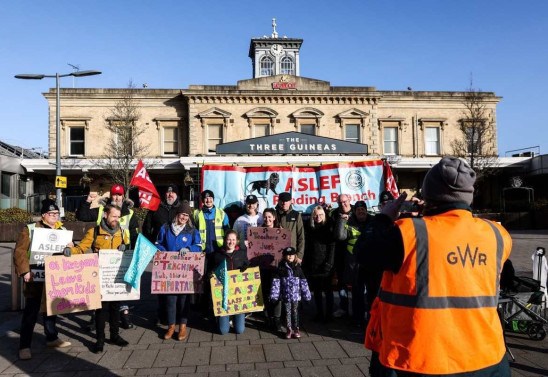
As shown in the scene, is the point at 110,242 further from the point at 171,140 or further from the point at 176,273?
the point at 171,140

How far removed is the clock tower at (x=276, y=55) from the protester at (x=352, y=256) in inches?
1193

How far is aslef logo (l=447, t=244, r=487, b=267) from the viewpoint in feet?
6.52

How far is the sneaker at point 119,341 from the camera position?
5406 millimetres

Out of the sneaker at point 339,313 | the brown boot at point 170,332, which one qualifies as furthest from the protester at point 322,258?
the brown boot at point 170,332

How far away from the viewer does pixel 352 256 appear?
246 inches

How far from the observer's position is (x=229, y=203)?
788cm

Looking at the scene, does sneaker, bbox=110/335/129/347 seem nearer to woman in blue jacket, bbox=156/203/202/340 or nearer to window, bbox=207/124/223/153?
woman in blue jacket, bbox=156/203/202/340

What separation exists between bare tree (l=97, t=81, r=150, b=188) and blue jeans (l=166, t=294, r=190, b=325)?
20.2 m

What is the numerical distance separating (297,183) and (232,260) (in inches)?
104

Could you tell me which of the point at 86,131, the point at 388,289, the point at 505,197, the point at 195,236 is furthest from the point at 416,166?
the point at 388,289

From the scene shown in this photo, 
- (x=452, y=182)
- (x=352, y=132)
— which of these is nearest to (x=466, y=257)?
(x=452, y=182)

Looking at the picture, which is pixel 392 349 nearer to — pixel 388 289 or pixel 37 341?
pixel 388 289

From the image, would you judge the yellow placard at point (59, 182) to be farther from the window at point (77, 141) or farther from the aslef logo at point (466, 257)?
the aslef logo at point (466, 257)

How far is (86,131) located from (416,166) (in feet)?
67.9
